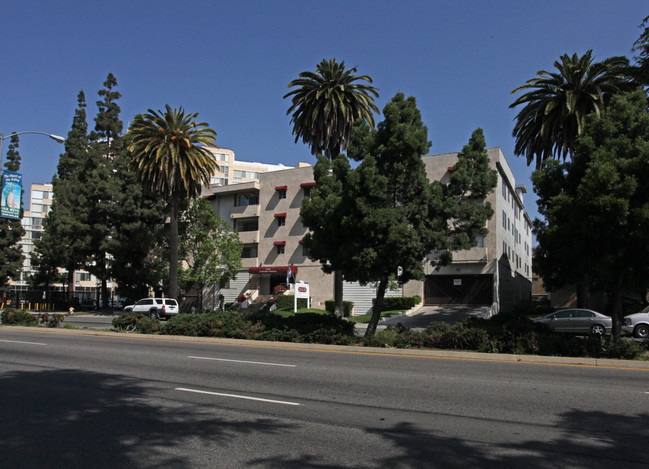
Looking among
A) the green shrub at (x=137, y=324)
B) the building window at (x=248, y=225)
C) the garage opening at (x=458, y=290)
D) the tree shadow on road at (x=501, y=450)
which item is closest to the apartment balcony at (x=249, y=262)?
the building window at (x=248, y=225)

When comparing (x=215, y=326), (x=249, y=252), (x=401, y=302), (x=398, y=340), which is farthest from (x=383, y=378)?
(x=249, y=252)

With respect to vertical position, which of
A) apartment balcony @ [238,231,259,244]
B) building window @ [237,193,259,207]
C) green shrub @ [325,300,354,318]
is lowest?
green shrub @ [325,300,354,318]

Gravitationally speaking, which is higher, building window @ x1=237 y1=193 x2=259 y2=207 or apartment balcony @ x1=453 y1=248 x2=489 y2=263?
building window @ x1=237 y1=193 x2=259 y2=207

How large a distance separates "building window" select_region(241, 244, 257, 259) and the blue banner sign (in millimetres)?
29254

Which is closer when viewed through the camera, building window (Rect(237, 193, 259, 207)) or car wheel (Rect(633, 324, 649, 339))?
car wheel (Rect(633, 324, 649, 339))

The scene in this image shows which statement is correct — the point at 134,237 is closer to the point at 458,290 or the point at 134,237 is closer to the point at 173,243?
the point at 173,243

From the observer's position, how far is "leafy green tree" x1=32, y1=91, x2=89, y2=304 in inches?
1902

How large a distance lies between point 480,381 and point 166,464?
275 inches

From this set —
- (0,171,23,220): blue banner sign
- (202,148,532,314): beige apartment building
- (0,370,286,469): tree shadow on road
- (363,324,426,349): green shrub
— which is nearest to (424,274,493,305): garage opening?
(202,148,532,314): beige apartment building

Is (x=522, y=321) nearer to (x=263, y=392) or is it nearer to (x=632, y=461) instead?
(x=263, y=392)

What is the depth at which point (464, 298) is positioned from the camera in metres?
41.0

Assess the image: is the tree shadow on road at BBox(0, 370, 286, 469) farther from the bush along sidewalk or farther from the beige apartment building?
the beige apartment building

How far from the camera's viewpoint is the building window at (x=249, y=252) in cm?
5141

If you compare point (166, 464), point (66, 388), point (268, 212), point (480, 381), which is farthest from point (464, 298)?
point (166, 464)
